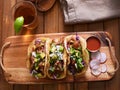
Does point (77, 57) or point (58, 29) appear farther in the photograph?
point (58, 29)

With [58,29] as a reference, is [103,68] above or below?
below

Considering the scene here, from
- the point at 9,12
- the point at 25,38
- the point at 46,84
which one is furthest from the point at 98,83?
the point at 9,12

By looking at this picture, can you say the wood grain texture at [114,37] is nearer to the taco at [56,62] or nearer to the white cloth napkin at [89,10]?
the white cloth napkin at [89,10]

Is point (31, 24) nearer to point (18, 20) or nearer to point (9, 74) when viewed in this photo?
point (18, 20)

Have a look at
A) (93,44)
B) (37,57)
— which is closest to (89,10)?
(93,44)

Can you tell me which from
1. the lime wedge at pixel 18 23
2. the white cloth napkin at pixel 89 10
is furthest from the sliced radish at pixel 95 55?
the lime wedge at pixel 18 23

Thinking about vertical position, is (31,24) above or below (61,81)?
above

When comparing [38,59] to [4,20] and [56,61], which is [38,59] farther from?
[4,20]
